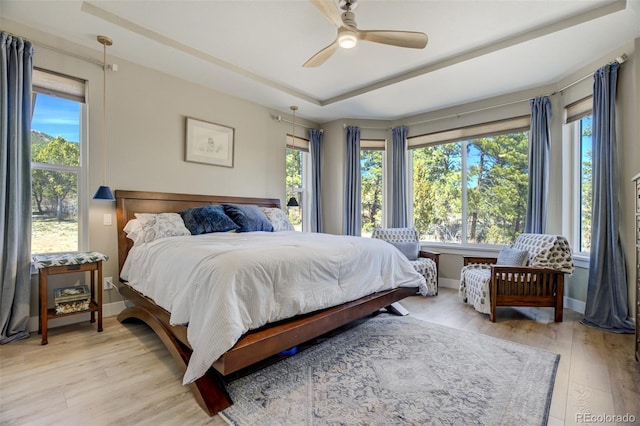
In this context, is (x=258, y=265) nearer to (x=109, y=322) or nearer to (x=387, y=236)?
(x=109, y=322)

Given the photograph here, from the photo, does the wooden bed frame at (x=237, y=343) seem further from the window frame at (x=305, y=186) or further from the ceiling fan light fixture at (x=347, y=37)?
the window frame at (x=305, y=186)

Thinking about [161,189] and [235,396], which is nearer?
[235,396]

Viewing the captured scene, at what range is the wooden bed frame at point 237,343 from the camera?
168 cm

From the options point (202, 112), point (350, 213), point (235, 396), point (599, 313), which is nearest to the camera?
point (235, 396)

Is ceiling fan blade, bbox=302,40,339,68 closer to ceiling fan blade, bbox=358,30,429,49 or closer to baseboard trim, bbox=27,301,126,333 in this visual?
ceiling fan blade, bbox=358,30,429,49

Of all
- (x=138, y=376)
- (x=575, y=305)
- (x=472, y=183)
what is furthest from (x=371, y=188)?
(x=138, y=376)

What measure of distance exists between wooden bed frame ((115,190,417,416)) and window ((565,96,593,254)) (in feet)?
7.45

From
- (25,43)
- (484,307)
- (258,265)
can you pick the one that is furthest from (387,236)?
(25,43)

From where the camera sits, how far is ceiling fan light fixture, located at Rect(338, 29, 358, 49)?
7.36 ft

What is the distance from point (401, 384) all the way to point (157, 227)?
8.43ft

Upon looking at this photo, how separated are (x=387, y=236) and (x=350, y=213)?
827 millimetres

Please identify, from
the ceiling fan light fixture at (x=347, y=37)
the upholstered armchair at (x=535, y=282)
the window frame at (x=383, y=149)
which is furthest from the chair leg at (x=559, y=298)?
the ceiling fan light fixture at (x=347, y=37)

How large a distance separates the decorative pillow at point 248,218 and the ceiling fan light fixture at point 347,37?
212 centimetres

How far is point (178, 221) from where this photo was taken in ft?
10.6
